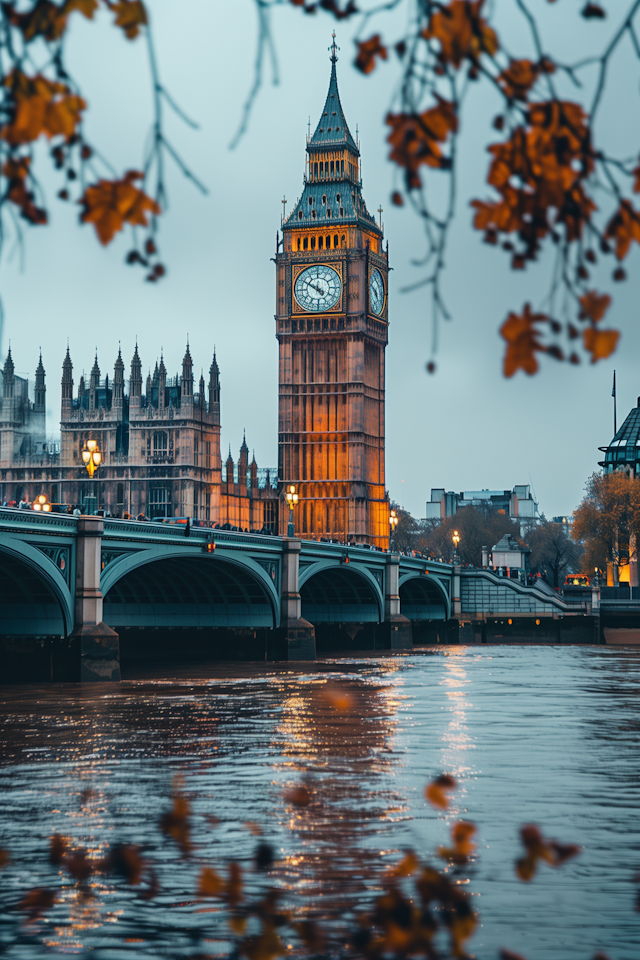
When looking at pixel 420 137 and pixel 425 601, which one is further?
pixel 425 601

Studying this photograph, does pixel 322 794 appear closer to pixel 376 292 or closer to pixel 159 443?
pixel 159 443

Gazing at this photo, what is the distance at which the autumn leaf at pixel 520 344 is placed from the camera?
3.88 metres

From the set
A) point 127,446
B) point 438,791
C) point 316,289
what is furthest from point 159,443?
point 438,791

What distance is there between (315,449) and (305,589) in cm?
4769

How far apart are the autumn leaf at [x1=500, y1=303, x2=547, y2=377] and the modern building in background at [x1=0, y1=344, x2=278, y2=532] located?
379 feet

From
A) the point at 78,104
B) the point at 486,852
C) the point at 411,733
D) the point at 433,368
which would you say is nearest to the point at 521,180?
the point at 433,368

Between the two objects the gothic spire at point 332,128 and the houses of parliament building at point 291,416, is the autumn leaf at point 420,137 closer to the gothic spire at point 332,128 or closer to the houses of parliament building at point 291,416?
the houses of parliament building at point 291,416

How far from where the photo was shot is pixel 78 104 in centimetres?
390

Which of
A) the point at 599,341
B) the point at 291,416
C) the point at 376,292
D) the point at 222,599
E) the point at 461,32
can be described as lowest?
the point at 222,599

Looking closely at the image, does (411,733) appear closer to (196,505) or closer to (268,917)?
(268,917)

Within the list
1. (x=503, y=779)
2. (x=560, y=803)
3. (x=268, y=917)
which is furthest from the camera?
(x=503, y=779)

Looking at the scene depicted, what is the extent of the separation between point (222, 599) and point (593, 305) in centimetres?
6242

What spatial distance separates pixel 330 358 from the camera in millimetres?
127688

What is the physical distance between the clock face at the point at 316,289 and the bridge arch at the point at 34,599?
81.9 meters
